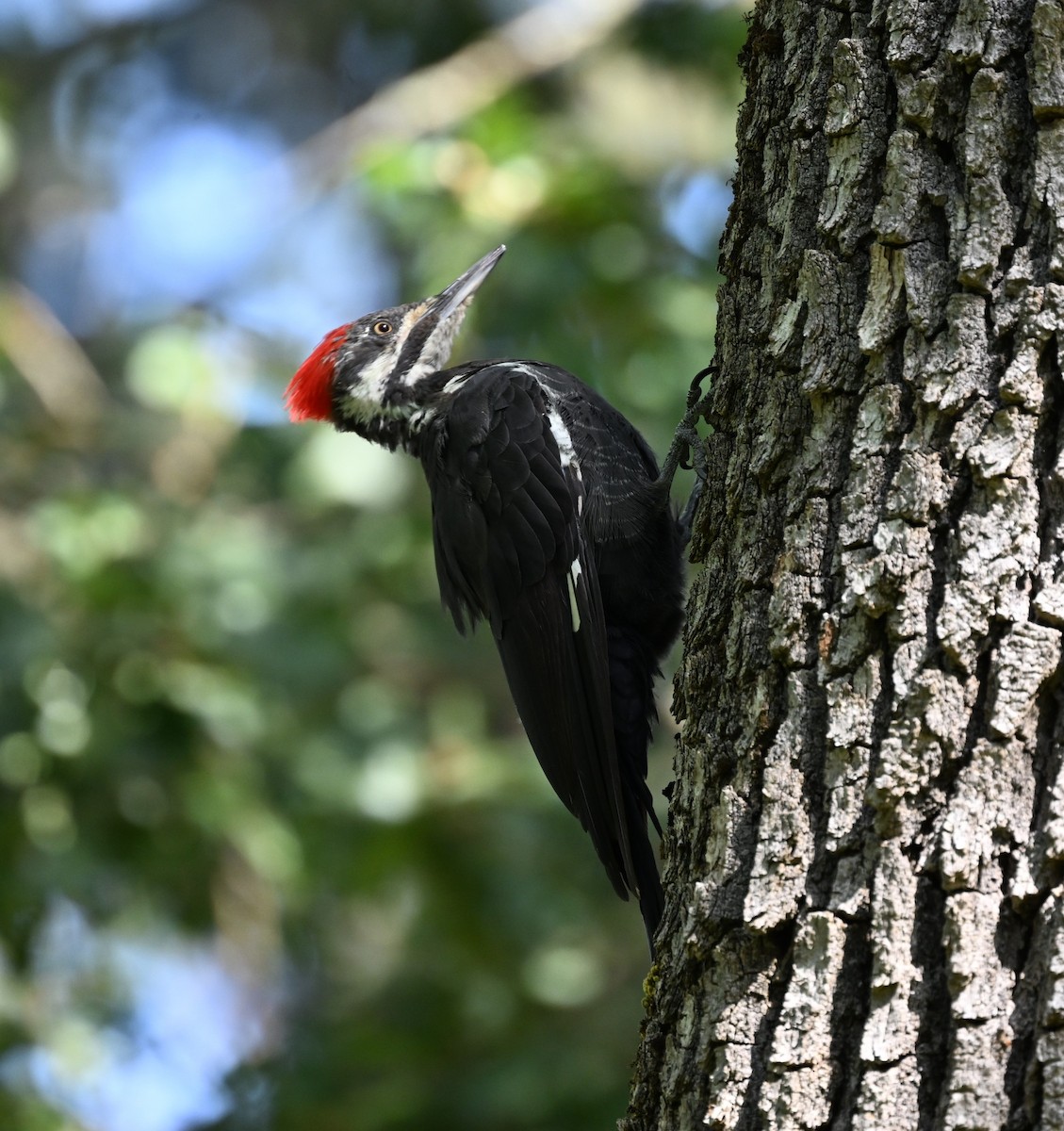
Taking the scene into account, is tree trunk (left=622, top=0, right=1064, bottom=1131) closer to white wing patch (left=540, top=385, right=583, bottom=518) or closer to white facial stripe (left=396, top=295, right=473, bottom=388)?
white wing patch (left=540, top=385, right=583, bottom=518)

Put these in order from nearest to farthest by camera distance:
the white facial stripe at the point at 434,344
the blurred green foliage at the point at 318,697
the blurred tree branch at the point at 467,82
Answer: the white facial stripe at the point at 434,344 → the blurred green foliage at the point at 318,697 → the blurred tree branch at the point at 467,82

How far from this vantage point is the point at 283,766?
596 centimetres

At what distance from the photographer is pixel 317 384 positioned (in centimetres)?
428

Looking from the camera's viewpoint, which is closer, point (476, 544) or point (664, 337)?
point (476, 544)

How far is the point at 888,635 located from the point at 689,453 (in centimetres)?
187

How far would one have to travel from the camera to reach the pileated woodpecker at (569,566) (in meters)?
3.05

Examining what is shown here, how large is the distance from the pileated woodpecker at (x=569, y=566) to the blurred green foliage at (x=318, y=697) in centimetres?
176


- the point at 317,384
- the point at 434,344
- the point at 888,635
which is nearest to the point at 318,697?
the point at 317,384

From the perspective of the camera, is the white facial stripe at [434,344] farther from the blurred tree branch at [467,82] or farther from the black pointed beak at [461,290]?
the blurred tree branch at [467,82]

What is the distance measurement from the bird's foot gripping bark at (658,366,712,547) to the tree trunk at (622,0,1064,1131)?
87cm

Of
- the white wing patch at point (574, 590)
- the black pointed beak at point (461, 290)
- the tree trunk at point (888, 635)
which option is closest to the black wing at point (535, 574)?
the white wing patch at point (574, 590)

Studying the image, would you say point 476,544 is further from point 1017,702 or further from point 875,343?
point 1017,702

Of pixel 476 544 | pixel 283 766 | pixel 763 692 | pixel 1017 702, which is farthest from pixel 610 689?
pixel 283 766

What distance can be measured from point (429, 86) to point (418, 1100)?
4632 mm
